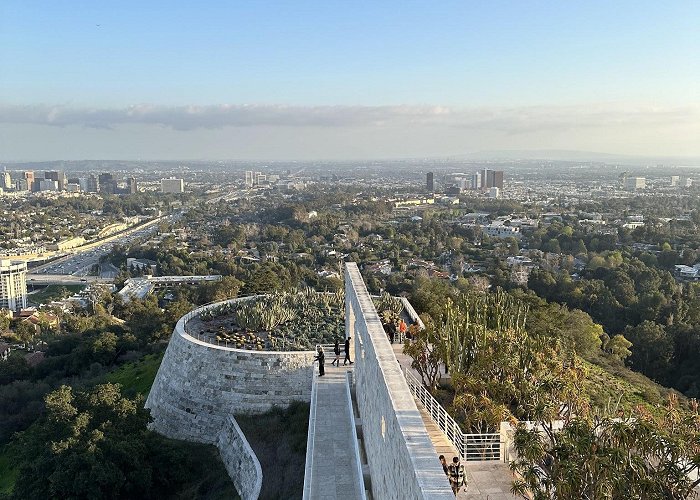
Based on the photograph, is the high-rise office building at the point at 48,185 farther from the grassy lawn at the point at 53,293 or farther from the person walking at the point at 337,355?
the person walking at the point at 337,355

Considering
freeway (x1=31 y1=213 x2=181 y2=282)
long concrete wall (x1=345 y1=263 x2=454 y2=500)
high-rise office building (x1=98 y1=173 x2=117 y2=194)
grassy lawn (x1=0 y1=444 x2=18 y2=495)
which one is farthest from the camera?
high-rise office building (x1=98 y1=173 x2=117 y2=194)

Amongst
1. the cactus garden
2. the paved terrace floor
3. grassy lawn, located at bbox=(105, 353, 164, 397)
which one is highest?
the paved terrace floor

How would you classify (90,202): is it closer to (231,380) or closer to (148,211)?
(148,211)

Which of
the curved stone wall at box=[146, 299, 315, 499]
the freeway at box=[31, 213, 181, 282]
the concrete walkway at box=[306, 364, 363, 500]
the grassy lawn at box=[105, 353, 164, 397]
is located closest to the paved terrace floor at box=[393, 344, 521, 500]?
the concrete walkway at box=[306, 364, 363, 500]

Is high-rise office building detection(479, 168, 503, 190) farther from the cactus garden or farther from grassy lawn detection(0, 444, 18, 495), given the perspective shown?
grassy lawn detection(0, 444, 18, 495)

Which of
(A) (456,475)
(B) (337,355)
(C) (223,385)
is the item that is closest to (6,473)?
(C) (223,385)

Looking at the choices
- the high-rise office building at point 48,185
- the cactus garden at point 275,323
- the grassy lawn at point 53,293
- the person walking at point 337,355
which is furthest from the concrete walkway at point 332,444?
the high-rise office building at point 48,185
